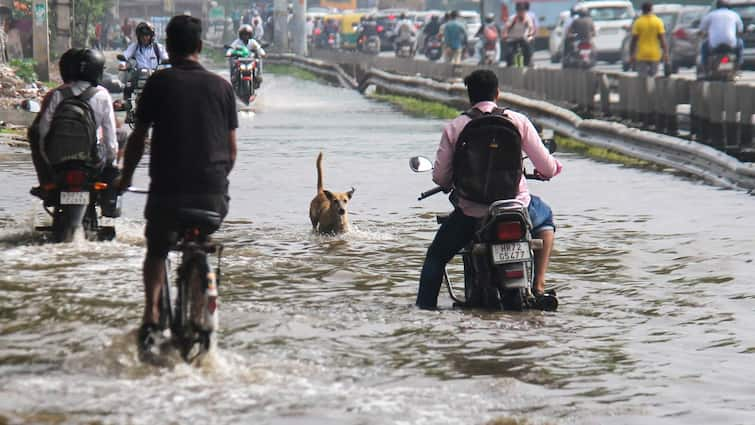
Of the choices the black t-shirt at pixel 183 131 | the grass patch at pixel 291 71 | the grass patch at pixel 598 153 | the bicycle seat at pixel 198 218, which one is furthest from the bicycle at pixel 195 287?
the grass patch at pixel 291 71

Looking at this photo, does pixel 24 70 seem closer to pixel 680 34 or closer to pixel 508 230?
pixel 680 34

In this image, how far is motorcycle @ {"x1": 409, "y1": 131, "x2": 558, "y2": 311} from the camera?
884 centimetres

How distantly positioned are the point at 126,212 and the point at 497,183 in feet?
21.5

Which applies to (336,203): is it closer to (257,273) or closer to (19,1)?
(257,273)

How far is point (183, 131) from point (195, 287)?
2.25ft

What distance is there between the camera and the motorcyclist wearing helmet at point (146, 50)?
2294 cm

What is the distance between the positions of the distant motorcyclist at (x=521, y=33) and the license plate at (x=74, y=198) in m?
26.9

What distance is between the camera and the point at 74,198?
1134 centimetres

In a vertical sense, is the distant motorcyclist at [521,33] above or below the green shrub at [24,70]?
above

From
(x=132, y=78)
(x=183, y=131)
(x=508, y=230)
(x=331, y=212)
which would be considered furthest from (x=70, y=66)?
(x=132, y=78)

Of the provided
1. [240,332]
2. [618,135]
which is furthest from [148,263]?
[618,135]

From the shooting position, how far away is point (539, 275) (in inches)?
366

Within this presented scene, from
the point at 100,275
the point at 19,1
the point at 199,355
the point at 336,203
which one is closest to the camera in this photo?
the point at 199,355

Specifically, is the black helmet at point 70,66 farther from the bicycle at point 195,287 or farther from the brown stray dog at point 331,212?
the bicycle at point 195,287
